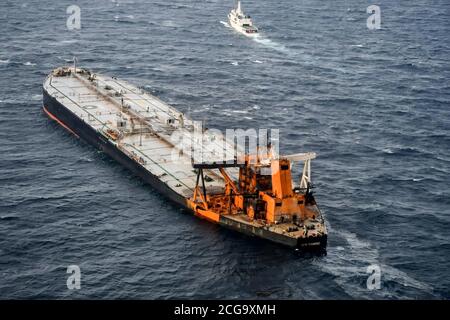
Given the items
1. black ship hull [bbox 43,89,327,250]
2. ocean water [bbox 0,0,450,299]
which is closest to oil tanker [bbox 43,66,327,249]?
black ship hull [bbox 43,89,327,250]

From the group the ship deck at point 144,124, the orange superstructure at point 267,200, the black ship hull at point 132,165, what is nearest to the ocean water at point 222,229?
the black ship hull at point 132,165

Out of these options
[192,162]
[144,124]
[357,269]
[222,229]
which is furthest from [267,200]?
[144,124]

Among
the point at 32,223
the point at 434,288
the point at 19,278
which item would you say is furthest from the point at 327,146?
the point at 19,278

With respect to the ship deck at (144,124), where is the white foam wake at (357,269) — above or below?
below

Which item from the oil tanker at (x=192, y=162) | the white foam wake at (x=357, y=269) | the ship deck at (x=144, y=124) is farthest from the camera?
the ship deck at (x=144, y=124)

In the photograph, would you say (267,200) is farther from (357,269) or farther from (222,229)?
(357,269)

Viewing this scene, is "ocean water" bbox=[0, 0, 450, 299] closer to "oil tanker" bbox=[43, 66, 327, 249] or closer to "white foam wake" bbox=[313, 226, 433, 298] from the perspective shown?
"white foam wake" bbox=[313, 226, 433, 298]

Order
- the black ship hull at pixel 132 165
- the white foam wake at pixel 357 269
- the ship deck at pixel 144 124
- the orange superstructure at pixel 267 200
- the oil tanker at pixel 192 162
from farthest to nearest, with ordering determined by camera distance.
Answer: the ship deck at pixel 144 124
the oil tanker at pixel 192 162
the orange superstructure at pixel 267 200
the black ship hull at pixel 132 165
the white foam wake at pixel 357 269

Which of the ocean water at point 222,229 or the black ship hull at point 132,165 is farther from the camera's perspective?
the black ship hull at point 132,165

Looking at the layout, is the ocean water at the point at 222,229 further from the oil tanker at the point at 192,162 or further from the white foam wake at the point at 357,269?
the oil tanker at the point at 192,162
